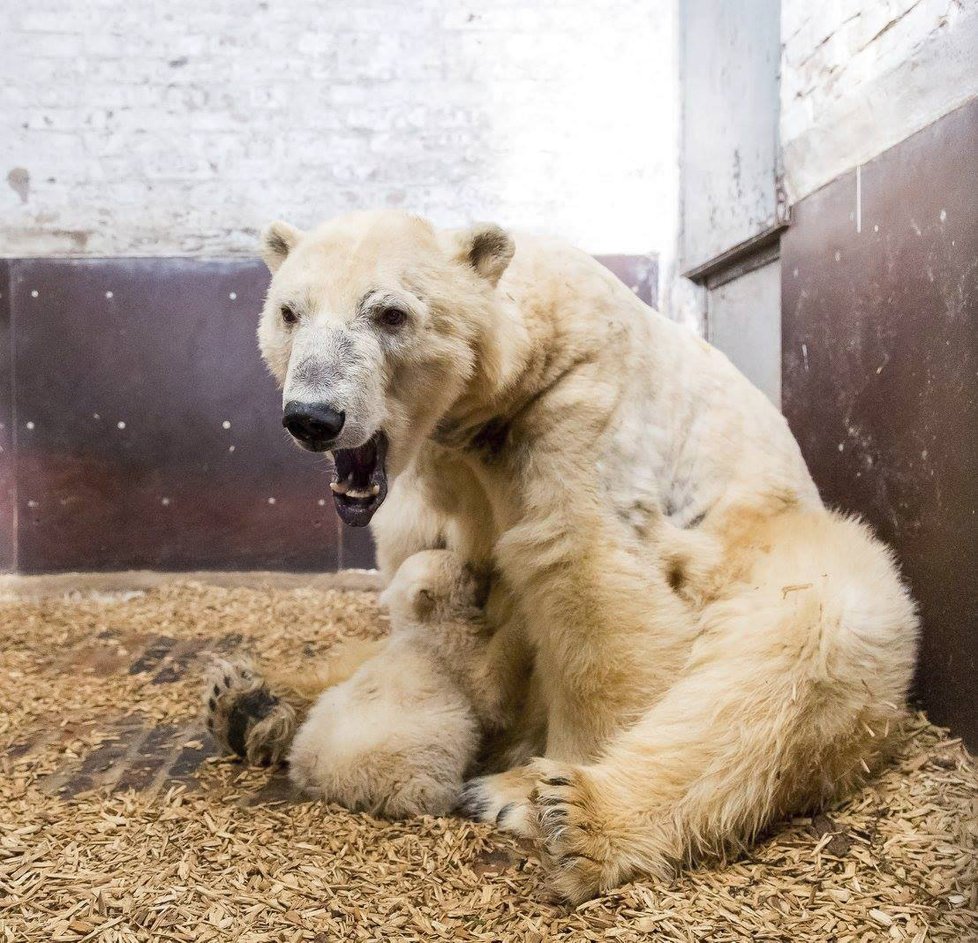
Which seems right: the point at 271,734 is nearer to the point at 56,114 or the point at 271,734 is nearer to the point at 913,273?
the point at 913,273

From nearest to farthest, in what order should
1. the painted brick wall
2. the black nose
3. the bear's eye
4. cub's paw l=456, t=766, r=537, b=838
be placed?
the black nose → the bear's eye → cub's paw l=456, t=766, r=537, b=838 → the painted brick wall

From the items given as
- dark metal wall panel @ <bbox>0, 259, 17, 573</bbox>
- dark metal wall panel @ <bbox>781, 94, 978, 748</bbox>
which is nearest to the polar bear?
dark metal wall panel @ <bbox>781, 94, 978, 748</bbox>

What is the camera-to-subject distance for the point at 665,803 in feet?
6.40

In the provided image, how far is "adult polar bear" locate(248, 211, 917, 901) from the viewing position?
1964 mm

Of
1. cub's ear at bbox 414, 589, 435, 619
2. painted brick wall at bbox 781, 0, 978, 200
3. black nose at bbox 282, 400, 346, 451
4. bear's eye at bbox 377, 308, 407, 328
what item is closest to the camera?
black nose at bbox 282, 400, 346, 451

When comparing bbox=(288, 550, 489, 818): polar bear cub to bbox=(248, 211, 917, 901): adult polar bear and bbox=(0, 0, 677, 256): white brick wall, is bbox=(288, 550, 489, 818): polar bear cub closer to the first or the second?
bbox=(248, 211, 917, 901): adult polar bear

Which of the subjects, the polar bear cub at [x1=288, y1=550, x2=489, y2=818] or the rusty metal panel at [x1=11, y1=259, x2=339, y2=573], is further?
the rusty metal panel at [x1=11, y1=259, x2=339, y2=573]

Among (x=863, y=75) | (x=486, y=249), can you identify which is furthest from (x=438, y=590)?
(x=863, y=75)

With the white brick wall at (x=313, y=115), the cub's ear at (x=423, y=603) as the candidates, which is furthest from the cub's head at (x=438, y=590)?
the white brick wall at (x=313, y=115)

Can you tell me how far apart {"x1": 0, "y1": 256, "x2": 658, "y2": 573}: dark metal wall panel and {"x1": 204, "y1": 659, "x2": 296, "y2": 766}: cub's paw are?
2219 millimetres

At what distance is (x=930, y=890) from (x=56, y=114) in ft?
17.0

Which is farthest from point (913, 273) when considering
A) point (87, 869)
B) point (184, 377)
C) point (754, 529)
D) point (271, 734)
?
point (184, 377)

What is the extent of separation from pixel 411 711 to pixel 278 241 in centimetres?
137

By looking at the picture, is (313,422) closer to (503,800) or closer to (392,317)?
(392,317)
